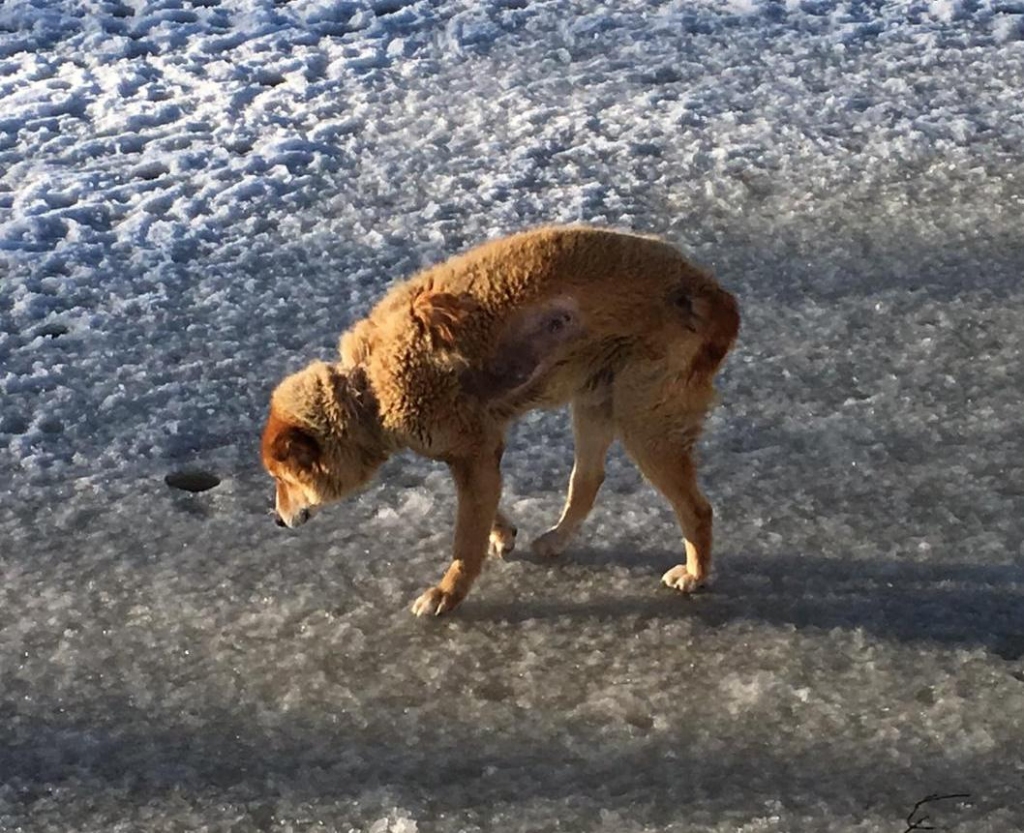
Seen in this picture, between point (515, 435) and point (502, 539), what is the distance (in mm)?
765

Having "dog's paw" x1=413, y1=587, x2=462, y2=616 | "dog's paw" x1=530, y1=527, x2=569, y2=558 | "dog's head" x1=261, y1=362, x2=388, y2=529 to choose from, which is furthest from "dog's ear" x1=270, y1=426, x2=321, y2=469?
"dog's paw" x1=530, y1=527, x2=569, y2=558

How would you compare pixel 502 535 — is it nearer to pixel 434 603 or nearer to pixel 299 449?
pixel 434 603

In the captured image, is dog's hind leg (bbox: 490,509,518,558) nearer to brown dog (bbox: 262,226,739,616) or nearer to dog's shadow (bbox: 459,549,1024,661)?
dog's shadow (bbox: 459,549,1024,661)

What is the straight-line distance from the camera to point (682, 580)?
4.64 meters

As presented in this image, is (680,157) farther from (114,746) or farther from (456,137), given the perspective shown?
(114,746)

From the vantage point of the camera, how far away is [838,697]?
13.6ft

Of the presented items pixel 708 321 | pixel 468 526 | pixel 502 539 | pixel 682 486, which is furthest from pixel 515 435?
pixel 708 321

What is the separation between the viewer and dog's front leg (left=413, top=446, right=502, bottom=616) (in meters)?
4.48

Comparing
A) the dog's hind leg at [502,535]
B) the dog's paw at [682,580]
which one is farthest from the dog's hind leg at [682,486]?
the dog's hind leg at [502,535]

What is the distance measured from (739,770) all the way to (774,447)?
1.77 m

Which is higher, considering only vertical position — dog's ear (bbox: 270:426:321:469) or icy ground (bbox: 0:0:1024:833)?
dog's ear (bbox: 270:426:321:469)

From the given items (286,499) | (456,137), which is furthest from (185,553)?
(456,137)

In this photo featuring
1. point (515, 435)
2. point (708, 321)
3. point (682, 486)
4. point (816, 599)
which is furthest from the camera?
point (515, 435)

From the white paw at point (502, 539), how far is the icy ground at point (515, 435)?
0.19 ft
